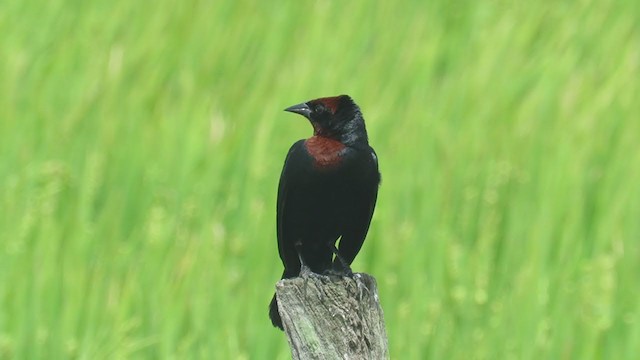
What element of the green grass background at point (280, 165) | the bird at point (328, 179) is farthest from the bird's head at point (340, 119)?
the green grass background at point (280, 165)

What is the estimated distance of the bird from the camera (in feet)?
10.1

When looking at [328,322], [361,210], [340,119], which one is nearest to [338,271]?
[361,210]

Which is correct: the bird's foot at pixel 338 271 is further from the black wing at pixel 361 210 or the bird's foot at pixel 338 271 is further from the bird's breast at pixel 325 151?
the bird's breast at pixel 325 151

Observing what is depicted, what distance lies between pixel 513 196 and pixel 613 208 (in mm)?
385

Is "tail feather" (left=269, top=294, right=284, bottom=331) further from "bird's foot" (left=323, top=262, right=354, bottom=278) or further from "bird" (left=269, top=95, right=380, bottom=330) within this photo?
"bird's foot" (left=323, top=262, right=354, bottom=278)

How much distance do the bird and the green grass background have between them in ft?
2.24

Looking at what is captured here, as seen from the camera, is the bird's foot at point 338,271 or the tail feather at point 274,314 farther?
the tail feather at point 274,314

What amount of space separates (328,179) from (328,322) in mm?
630

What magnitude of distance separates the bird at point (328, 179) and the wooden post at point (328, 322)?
1.51ft

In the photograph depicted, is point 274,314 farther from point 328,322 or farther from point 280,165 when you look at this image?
point 280,165

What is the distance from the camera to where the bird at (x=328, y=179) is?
3.09 m

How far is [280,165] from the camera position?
4.93 meters

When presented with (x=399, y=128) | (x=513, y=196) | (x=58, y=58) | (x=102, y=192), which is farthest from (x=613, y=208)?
(x=58, y=58)

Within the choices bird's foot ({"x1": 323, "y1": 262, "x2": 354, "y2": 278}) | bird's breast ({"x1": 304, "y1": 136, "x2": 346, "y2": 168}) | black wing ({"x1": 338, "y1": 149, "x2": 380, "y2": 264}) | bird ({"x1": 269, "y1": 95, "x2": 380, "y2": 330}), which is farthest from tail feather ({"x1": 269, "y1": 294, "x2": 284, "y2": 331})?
bird's breast ({"x1": 304, "y1": 136, "x2": 346, "y2": 168})
